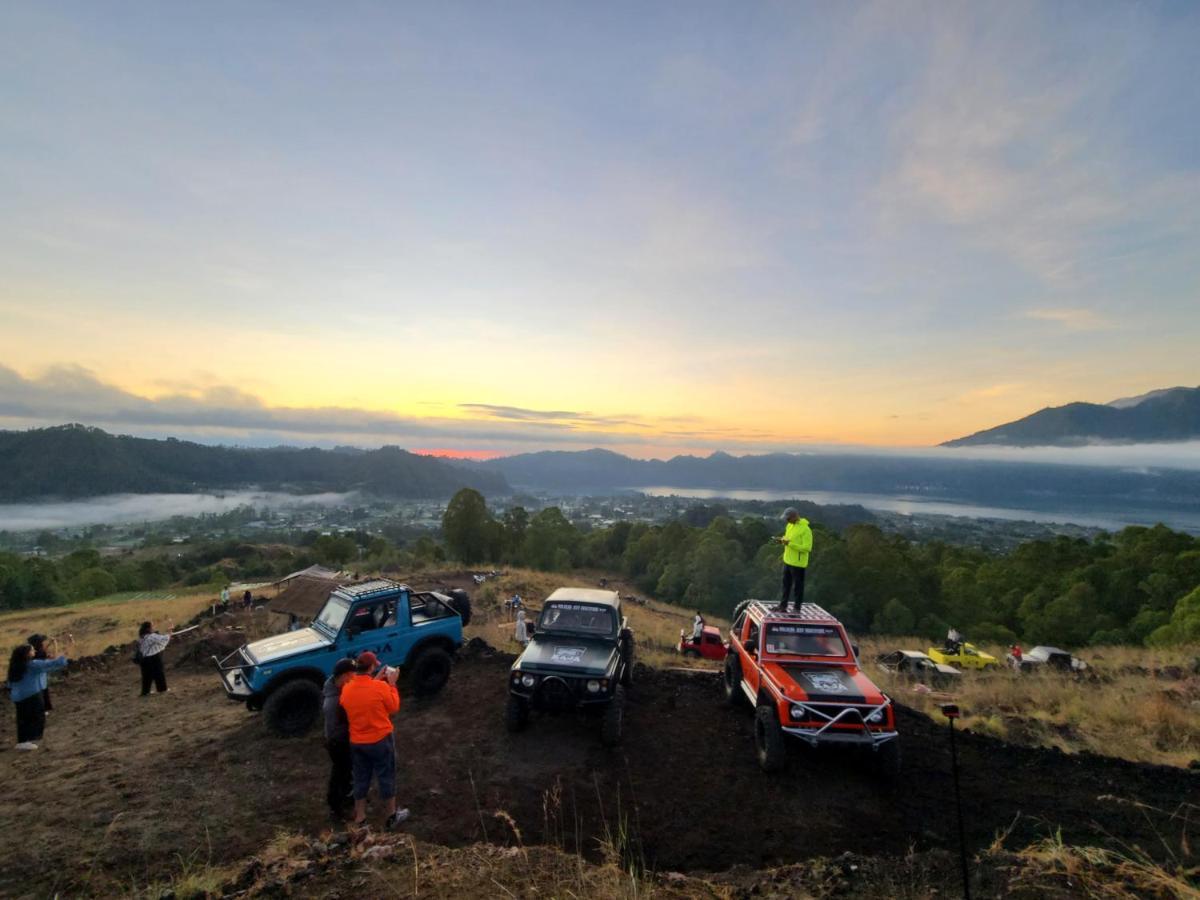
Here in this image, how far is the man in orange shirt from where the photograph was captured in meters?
5.61

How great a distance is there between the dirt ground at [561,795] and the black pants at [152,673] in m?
1.65

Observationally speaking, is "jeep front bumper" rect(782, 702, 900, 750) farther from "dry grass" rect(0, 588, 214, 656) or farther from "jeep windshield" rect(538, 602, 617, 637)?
"dry grass" rect(0, 588, 214, 656)

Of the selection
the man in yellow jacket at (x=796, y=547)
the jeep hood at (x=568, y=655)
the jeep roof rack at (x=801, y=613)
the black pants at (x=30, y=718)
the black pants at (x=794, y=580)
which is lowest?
the black pants at (x=30, y=718)

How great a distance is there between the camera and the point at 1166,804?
20.9 ft

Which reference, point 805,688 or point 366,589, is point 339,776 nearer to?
point 366,589

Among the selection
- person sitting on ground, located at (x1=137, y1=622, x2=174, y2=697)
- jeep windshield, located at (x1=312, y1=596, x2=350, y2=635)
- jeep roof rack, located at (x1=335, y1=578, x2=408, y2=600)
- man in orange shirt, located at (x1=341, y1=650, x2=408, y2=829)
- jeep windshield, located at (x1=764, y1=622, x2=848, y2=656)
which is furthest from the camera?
person sitting on ground, located at (x1=137, y1=622, x2=174, y2=697)

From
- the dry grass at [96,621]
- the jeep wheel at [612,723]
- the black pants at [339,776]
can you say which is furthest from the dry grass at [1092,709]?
the dry grass at [96,621]

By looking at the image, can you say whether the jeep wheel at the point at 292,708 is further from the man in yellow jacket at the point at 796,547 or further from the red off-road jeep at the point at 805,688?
the man in yellow jacket at the point at 796,547

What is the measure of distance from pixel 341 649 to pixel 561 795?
453 centimetres

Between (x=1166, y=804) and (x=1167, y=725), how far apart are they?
3.43 meters

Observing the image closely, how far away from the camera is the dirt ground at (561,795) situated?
5488 mm

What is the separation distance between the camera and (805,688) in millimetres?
7266

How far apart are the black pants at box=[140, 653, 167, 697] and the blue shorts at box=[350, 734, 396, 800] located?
8.21 metres

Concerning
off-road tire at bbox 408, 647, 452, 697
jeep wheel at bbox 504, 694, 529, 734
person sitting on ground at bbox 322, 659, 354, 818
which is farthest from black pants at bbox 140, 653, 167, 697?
jeep wheel at bbox 504, 694, 529, 734
